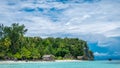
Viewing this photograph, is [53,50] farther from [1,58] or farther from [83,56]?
[1,58]

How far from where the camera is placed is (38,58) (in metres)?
75.5

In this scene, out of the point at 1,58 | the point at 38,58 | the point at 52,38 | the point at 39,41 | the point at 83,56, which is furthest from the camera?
the point at 83,56

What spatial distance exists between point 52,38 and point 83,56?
12.2 m

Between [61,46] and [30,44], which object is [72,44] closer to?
[61,46]

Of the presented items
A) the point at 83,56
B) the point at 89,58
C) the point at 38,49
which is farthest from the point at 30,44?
the point at 89,58

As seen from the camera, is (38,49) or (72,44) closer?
(38,49)

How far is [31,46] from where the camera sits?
75500mm

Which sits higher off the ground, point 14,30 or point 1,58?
point 14,30

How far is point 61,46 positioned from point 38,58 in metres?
11.6

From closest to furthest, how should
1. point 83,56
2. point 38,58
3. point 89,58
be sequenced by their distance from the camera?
1. point 38,58
2. point 83,56
3. point 89,58

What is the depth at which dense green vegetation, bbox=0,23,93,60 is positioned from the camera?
68.5m

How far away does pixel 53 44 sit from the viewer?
8650 centimetres

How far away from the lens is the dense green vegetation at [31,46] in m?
68.5

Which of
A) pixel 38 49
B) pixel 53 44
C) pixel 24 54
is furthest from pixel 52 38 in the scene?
pixel 24 54
